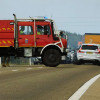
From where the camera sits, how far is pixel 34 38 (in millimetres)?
22125

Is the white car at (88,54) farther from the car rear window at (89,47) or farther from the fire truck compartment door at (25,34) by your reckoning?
the fire truck compartment door at (25,34)

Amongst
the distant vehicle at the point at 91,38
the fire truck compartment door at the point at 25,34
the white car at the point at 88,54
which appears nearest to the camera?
the fire truck compartment door at the point at 25,34

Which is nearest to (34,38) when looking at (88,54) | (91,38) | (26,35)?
(26,35)

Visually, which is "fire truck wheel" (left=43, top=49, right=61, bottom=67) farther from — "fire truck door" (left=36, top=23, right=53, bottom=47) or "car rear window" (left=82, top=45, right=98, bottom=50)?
"car rear window" (left=82, top=45, right=98, bottom=50)

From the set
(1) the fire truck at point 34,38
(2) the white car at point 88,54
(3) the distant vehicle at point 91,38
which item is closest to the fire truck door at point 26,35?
(1) the fire truck at point 34,38

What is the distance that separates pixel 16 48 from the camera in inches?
881

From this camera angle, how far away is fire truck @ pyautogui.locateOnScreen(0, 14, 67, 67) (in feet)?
72.3

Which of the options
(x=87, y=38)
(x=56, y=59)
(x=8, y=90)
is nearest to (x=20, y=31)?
(x=56, y=59)

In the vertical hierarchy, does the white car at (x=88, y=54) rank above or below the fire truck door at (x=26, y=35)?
below

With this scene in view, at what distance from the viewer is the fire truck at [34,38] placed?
2205cm

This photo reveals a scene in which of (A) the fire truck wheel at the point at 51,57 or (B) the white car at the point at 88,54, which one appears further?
(B) the white car at the point at 88,54

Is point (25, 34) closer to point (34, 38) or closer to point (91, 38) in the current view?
point (34, 38)

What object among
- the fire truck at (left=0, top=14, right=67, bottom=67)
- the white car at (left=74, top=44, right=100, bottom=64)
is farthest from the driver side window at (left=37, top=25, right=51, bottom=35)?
the white car at (left=74, top=44, right=100, bottom=64)

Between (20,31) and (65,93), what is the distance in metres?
13.5
